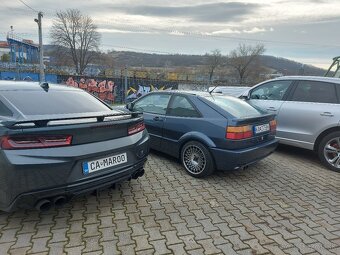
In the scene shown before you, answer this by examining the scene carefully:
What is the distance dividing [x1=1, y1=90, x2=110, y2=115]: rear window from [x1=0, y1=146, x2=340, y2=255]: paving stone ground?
45.1 inches

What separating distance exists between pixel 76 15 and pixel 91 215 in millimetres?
52369

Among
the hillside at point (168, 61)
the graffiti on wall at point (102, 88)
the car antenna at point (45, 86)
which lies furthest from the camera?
the hillside at point (168, 61)

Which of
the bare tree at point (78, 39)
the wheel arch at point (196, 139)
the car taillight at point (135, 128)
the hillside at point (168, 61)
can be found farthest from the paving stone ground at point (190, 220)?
the bare tree at point (78, 39)

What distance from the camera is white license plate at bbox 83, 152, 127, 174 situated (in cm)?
282

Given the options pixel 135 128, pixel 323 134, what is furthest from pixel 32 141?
pixel 323 134

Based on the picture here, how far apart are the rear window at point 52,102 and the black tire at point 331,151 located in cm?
393

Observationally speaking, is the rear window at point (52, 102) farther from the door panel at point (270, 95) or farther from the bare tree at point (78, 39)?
the bare tree at point (78, 39)

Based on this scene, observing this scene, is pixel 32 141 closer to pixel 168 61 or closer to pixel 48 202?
pixel 48 202

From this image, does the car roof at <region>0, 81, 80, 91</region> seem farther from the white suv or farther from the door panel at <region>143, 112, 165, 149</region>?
the white suv

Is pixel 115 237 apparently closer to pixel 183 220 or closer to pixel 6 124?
pixel 183 220

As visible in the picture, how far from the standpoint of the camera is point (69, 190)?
107 inches

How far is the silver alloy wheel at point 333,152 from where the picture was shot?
4.95 metres

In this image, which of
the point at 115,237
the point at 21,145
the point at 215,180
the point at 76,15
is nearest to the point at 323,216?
the point at 215,180

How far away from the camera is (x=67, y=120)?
A: 9.39 ft
